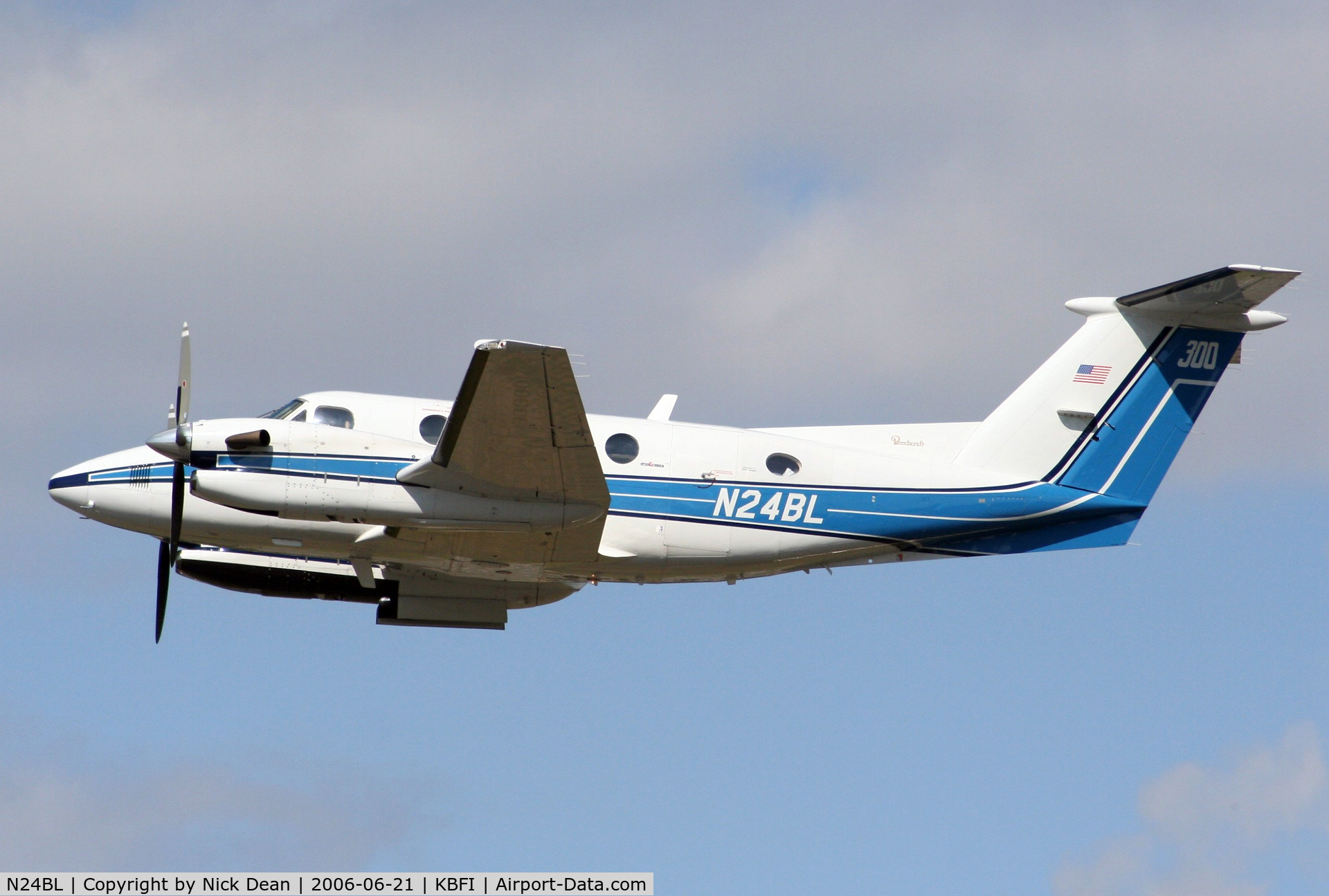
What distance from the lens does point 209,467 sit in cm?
1584

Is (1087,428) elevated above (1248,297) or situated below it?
below

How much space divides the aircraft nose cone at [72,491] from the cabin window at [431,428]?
13.9 feet

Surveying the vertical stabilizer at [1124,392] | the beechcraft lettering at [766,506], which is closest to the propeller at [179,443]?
the beechcraft lettering at [766,506]

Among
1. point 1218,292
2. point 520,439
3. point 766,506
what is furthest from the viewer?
point 1218,292

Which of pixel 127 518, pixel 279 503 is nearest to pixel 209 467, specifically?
pixel 279 503

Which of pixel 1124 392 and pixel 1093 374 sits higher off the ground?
pixel 1093 374

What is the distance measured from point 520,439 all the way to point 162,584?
6682mm

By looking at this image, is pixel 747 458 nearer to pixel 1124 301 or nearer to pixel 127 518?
pixel 1124 301

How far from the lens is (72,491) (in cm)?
1727

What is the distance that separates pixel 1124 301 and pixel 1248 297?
1563 millimetres

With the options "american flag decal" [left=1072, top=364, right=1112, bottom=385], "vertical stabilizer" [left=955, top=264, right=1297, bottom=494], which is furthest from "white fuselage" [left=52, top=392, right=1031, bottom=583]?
"american flag decal" [left=1072, top=364, right=1112, bottom=385]

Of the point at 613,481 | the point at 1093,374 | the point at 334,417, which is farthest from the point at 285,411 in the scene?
the point at 1093,374

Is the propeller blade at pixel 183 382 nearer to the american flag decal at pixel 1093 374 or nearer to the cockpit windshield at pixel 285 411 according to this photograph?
the cockpit windshield at pixel 285 411

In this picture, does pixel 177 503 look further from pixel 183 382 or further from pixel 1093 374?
pixel 1093 374
